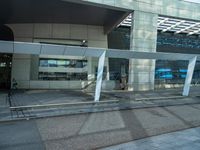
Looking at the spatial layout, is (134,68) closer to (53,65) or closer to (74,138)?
(53,65)

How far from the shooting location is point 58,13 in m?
22.6

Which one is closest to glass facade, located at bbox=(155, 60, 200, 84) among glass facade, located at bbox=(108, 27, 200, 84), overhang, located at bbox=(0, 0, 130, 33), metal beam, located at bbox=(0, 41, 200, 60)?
glass facade, located at bbox=(108, 27, 200, 84)

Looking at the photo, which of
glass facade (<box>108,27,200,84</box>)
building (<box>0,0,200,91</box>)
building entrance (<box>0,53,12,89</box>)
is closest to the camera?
building (<box>0,0,200,91</box>)

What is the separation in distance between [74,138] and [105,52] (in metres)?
7.57

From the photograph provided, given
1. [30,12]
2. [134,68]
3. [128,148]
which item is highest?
[30,12]

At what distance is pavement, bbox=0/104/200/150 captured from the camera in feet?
20.6

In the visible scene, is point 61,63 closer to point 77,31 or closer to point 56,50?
point 77,31

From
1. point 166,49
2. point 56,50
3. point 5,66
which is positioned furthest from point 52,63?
point 166,49

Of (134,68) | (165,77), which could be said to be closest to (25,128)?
(134,68)

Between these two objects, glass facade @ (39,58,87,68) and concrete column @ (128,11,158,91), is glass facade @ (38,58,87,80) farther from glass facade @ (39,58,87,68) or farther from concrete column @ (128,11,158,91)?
concrete column @ (128,11,158,91)

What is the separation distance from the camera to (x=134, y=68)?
20922 mm

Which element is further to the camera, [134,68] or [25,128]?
[134,68]

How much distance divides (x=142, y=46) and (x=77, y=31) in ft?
29.1

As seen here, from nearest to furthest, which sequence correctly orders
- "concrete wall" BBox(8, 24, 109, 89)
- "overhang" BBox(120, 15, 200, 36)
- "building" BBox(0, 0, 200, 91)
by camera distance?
"building" BBox(0, 0, 200, 91), "concrete wall" BBox(8, 24, 109, 89), "overhang" BBox(120, 15, 200, 36)
